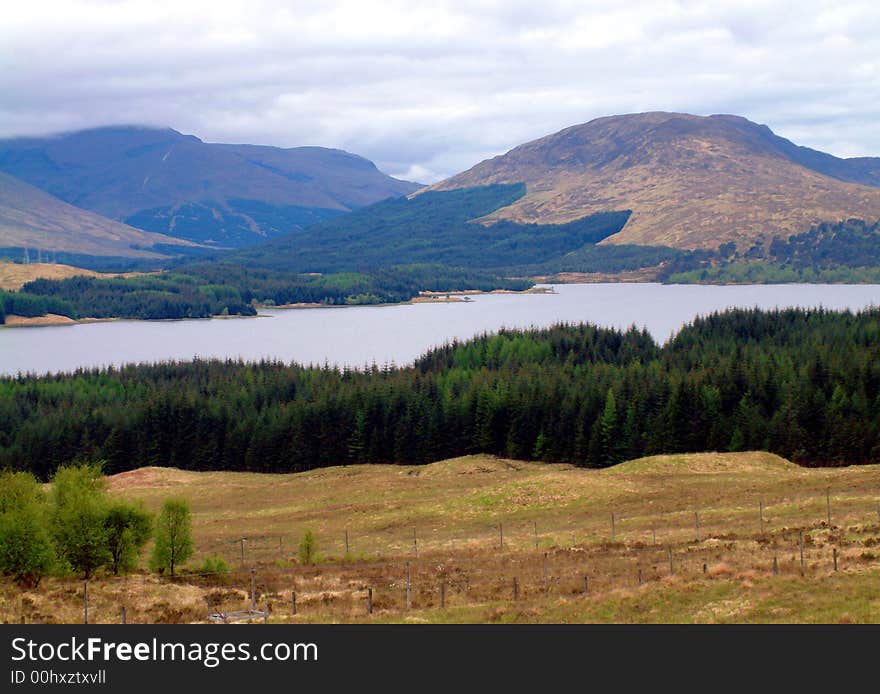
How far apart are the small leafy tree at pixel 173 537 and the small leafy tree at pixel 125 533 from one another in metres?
0.85

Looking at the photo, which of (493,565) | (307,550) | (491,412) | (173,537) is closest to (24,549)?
(173,537)

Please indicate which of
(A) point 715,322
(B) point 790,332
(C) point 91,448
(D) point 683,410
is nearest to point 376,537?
(D) point 683,410

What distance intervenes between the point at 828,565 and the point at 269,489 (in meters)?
60.3

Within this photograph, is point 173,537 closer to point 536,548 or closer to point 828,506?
point 536,548

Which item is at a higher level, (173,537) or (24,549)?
(24,549)

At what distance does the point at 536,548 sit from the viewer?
170 ft

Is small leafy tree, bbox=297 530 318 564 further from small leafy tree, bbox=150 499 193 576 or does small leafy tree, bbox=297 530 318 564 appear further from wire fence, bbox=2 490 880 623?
small leafy tree, bbox=150 499 193 576

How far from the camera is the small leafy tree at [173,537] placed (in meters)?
48.3

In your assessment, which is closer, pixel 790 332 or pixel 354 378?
pixel 354 378

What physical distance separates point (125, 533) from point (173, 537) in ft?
7.87

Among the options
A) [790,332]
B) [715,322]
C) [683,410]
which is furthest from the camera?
[715,322]

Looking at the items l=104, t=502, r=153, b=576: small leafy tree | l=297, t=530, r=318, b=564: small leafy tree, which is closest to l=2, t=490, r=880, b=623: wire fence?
l=297, t=530, r=318, b=564: small leafy tree

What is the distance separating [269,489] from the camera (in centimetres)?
8950
